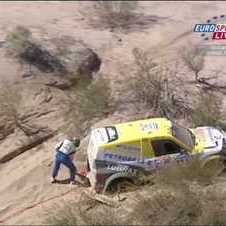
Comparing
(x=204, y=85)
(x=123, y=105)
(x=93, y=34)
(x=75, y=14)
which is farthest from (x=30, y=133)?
(x=75, y=14)

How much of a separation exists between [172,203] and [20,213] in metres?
3.54

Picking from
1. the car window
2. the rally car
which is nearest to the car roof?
the rally car

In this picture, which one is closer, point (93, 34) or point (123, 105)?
point (123, 105)

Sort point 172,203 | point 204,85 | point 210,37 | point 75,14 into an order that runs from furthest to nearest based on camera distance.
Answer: point 75,14 < point 210,37 < point 204,85 < point 172,203

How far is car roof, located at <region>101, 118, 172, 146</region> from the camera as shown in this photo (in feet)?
47.4

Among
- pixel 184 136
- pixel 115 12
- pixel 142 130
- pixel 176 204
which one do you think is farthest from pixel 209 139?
pixel 115 12

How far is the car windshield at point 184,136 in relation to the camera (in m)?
14.8

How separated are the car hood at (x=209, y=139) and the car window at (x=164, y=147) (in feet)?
2.02

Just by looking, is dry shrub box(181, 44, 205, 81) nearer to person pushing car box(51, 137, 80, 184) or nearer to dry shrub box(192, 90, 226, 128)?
A: dry shrub box(192, 90, 226, 128)

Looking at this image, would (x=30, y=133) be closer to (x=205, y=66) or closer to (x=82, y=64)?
(x=82, y=64)

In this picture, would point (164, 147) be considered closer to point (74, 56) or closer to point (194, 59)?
point (194, 59)

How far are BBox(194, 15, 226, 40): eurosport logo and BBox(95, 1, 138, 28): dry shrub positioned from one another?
125 inches

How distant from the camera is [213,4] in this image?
28.6 metres

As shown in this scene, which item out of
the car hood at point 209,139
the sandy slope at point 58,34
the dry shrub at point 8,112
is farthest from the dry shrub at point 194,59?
the dry shrub at point 8,112
